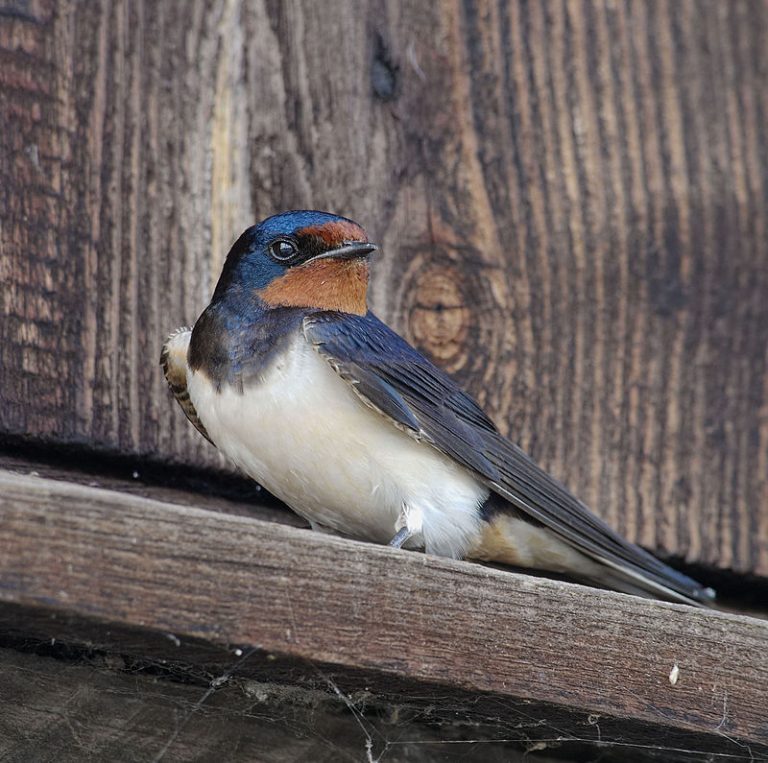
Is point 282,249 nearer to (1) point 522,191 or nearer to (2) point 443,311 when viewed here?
(2) point 443,311

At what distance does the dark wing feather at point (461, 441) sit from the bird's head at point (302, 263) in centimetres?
11

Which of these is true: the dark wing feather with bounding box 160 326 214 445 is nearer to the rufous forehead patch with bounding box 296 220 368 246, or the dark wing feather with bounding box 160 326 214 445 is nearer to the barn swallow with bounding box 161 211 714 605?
the barn swallow with bounding box 161 211 714 605

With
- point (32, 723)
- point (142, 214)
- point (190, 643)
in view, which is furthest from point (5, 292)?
point (190, 643)

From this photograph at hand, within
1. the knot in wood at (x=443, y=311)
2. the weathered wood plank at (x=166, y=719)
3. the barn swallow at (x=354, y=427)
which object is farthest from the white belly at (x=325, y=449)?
the weathered wood plank at (x=166, y=719)

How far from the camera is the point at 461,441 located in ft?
6.08

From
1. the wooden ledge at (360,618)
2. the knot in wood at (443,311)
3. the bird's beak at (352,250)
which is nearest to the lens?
the wooden ledge at (360,618)

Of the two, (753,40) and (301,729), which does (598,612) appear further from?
(753,40)

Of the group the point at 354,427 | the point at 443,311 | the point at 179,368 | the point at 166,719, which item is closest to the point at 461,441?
the point at 354,427

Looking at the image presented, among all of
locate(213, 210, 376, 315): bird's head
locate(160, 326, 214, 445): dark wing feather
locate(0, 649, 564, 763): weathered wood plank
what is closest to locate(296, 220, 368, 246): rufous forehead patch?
locate(213, 210, 376, 315): bird's head

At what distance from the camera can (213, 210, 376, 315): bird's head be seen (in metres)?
1.93

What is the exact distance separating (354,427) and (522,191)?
19.9 inches

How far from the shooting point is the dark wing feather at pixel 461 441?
1.81 metres

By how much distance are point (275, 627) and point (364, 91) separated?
1.10 metres

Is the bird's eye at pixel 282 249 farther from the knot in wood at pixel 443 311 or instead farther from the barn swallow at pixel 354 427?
the knot in wood at pixel 443 311
